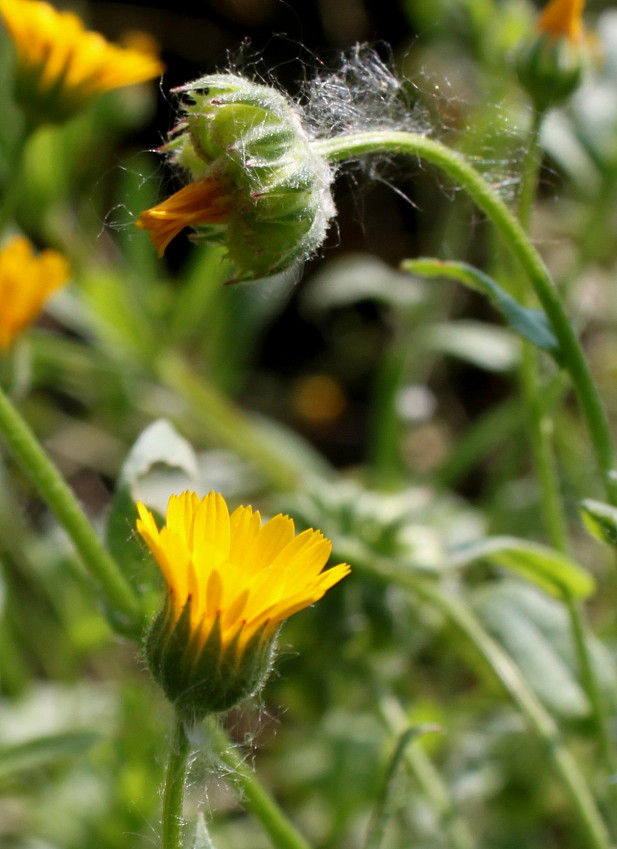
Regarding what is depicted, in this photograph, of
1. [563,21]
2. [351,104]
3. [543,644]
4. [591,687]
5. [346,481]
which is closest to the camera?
[351,104]

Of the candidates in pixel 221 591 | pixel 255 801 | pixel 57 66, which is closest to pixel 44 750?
pixel 255 801

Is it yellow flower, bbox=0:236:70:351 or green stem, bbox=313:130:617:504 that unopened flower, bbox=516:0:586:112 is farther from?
yellow flower, bbox=0:236:70:351

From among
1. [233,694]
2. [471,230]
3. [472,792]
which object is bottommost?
[472,792]

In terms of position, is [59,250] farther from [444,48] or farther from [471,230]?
[444,48]

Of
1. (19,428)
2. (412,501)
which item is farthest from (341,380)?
(19,428)

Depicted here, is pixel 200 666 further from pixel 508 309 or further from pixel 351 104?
pixel 351 104

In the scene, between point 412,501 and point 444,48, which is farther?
point 444,48
